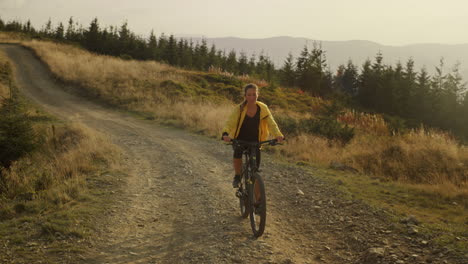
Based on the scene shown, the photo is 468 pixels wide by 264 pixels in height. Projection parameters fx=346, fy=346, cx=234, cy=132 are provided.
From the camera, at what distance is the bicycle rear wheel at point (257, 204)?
16.6 ft

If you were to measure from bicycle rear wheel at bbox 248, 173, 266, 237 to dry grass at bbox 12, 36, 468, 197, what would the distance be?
5.06m

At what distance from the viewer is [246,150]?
5555mm

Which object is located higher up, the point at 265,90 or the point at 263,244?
the point at 265,90

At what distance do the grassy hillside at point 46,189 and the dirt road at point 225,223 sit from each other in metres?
0.47

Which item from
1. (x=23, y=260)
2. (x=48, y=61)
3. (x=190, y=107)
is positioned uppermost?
(x=48, y=61)

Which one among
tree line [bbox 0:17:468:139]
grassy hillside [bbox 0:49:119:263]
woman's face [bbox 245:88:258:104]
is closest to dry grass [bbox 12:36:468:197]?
woman's face [bbox 245:88:258:104]

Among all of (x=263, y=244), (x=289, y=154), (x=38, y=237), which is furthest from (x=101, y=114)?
(x=263, y=244)

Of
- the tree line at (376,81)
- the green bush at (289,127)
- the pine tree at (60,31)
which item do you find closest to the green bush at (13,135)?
the green bush at (289,127)

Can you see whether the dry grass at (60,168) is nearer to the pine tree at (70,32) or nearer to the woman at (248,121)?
the woman at (248,121)

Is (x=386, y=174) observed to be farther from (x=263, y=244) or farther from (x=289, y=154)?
(x=263, y=244)

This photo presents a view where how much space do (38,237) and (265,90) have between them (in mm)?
26421

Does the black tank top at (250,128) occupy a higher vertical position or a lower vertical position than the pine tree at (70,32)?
lower

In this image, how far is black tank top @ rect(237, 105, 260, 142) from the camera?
18.0ft

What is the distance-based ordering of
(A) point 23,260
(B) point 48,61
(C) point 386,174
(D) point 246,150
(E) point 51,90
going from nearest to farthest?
(A) point 23,260
(D) point 246,150
(C) point 386,174
(E) point 51,90
(B) point 48,61
